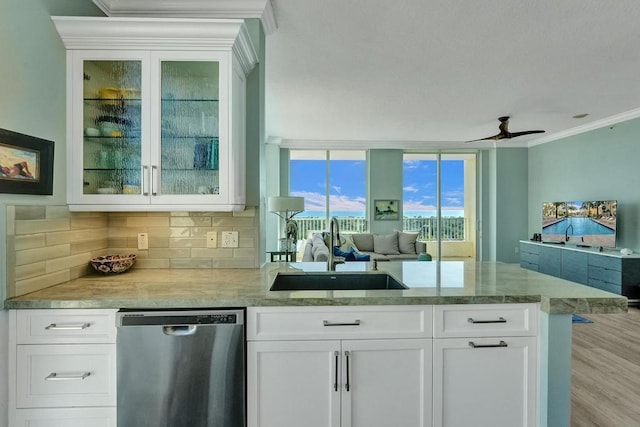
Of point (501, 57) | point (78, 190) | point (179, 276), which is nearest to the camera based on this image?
point (78, 190)

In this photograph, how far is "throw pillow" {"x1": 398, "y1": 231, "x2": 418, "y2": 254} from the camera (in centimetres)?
695

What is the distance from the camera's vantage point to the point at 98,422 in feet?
4.73

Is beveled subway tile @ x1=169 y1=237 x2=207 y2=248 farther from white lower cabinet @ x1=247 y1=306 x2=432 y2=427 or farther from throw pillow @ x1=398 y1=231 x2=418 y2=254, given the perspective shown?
throw pillow @ x1=398 y1=231 x2=418 y2=254

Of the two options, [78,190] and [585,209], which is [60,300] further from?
[585,209]

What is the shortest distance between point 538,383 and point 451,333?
44 cm

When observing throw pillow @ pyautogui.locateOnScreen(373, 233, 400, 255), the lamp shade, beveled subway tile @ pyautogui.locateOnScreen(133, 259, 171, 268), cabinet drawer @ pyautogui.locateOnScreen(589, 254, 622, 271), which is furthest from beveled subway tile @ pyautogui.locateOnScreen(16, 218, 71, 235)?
cabinet drawer @ pyautogui.locateOnScreen(589, 254, 622, 271)

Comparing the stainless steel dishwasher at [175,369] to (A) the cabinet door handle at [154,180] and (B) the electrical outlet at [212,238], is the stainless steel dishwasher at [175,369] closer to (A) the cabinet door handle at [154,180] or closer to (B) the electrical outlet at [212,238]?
(A) the cabinet door handle at [154,180]

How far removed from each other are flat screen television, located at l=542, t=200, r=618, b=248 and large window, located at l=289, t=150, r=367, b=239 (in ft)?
11.4

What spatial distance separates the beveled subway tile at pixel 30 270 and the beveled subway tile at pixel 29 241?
78 millimetres

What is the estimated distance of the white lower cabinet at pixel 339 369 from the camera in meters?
1.48

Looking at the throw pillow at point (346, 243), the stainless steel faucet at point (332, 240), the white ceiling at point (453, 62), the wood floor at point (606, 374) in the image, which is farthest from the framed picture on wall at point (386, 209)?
the stainless steel faucet at point (332, 240)

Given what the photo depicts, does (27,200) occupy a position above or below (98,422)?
above

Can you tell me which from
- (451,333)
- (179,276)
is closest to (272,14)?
(179,276)

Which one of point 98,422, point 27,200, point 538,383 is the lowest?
point 98,422
